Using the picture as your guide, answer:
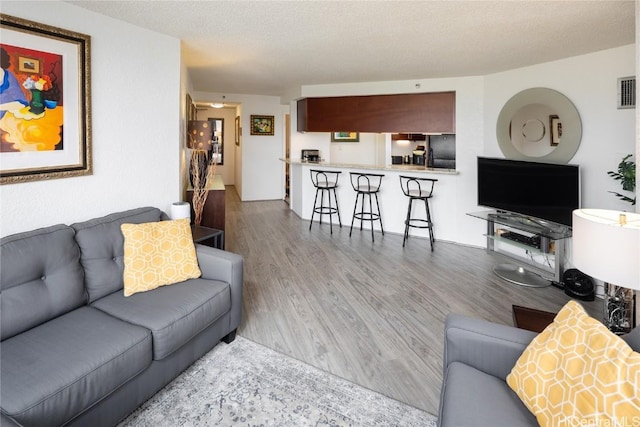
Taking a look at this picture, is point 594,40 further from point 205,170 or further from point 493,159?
point 205,170

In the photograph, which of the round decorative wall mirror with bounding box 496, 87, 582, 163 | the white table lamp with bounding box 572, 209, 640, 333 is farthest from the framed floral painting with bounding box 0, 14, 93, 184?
the round decorative wall mirror with bounding box 496, 87, 582, 163

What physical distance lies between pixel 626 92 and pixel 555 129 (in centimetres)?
72

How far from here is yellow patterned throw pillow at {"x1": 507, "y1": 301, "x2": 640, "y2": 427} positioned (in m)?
1.07

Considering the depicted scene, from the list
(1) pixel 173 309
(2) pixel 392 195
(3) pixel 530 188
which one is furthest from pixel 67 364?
(2) pixel 392 195

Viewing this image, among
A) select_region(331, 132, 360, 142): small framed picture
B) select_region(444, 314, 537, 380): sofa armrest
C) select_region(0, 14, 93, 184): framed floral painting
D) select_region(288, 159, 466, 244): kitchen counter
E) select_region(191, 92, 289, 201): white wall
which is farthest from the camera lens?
select_region(191, 92, 289, 201): white wall

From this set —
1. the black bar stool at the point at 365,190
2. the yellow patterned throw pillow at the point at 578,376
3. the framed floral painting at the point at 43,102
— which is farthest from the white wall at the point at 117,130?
the black bar stool at the point at 365,190

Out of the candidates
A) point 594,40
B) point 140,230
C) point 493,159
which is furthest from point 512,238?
point 140,230

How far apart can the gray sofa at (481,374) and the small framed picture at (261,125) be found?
24.1 ft

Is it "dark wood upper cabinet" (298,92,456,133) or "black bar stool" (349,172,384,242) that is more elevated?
"dark wood upper cabinet" (298,92,456,133)

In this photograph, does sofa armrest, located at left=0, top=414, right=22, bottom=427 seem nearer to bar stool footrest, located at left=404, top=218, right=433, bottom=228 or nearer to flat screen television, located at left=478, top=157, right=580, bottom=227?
flat screen television, located at left=478, top=157, right=580, bottom=227

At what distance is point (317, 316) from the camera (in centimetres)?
305

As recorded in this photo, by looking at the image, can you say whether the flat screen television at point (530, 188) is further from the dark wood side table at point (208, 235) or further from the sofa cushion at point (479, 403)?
the dark wood side table at point (208, 235)

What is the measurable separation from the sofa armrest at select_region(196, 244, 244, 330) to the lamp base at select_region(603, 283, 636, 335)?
2.07 meters

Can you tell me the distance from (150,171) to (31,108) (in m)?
0.98
